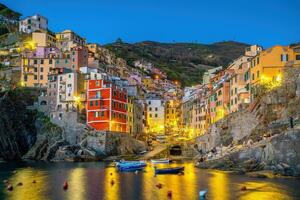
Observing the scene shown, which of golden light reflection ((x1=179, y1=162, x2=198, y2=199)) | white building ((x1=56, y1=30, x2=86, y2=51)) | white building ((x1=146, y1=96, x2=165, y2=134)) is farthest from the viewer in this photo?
white building ((x1=56, y1=30, x2=86, y2=51))

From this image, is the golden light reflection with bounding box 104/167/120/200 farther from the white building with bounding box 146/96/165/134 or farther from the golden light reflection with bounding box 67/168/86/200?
the white building with bounding box 146/96/165/134

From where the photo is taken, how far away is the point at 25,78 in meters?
130

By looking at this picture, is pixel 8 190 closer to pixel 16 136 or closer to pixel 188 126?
pixel 16 136

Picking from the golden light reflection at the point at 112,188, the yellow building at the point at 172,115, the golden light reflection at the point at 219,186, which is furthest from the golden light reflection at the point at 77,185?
the yellow building at the point at 172,115

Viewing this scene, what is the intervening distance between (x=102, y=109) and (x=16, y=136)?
2693 cm

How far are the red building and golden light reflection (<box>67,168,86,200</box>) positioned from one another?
34546 mm

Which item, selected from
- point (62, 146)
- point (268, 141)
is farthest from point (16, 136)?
point (268, 141)

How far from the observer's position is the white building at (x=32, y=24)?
16738cm

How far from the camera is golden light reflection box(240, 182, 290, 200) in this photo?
45000mm

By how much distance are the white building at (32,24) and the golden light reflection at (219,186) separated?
410 feet

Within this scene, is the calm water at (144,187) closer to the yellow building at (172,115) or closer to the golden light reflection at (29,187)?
the golden light reflection at (29,187)

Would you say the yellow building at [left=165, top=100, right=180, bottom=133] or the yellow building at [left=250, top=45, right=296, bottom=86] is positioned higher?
the yellow building at [left=250, top=45, right=296, bottom=86]

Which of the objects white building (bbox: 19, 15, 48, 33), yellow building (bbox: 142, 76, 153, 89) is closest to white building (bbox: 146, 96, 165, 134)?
yellow building (bbox: 142, 76, 153, 89)

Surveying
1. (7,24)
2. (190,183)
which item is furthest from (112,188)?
(7,24)
